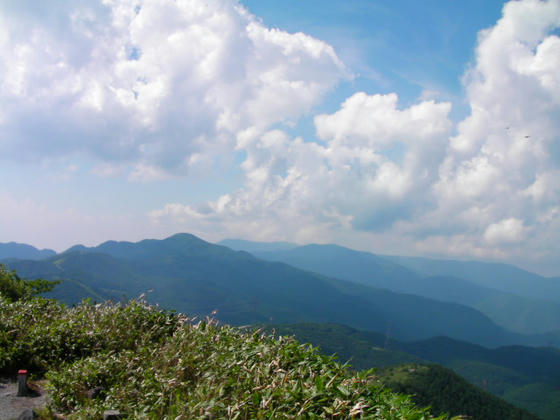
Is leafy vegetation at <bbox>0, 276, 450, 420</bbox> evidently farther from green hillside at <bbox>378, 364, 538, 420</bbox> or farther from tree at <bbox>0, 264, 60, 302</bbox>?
green hillside at <bbox>378, 364, 538, 420</bbox>

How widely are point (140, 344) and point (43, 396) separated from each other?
1717mm

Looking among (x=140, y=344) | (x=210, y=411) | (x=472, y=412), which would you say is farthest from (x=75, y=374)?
(x=472, y=412)

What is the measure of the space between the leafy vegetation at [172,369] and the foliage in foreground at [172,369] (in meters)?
0.02

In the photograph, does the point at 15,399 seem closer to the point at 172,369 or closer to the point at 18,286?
the point at 172,369

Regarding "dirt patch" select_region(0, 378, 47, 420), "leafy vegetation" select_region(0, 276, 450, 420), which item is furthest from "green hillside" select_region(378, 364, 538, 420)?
"dirt patch" select_region(0, 378, 47, 420)

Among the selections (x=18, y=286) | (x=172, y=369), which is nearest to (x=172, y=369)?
(x=172, y=369)

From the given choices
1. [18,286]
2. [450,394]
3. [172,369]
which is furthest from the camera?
[450,394]

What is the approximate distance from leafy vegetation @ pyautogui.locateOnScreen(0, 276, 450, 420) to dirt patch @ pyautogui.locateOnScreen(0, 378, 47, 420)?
0.39 m

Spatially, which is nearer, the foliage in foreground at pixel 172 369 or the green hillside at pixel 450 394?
the foliage in foreground at pixel 172 369

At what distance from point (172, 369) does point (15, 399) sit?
2.79 metres

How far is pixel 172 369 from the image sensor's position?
585cm

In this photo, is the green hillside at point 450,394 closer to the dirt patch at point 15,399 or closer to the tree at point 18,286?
the tree at point 18,286

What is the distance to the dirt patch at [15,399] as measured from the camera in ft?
19.2

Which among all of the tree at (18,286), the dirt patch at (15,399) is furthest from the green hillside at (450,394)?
the dirt patch at (15,399)
